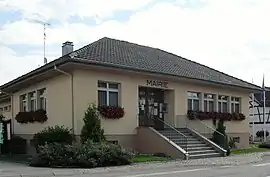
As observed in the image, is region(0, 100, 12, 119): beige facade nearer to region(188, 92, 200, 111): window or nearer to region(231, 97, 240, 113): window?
region(188, 92, 200, 111): window

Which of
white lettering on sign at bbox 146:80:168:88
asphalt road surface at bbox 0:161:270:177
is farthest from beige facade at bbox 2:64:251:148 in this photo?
asphalt road surface at bbox 0:161:270:177

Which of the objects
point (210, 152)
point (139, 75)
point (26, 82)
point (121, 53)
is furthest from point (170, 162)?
point (26, 82)

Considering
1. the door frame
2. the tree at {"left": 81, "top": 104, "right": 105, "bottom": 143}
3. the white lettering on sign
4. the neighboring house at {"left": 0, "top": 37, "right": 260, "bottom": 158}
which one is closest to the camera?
the tree at {"left": 81, "top": 104, "right": 105, "bottom": 143}

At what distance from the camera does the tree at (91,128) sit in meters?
20.9

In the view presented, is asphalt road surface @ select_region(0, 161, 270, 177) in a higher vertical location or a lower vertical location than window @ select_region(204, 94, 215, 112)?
lower

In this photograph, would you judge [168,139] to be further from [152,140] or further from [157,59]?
[157,59]

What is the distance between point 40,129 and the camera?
83.9ft

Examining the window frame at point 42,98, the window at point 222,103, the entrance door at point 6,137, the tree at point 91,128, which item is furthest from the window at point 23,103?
the window at point 222,103

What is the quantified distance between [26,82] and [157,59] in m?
8.73

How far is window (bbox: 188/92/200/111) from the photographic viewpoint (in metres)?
28.3

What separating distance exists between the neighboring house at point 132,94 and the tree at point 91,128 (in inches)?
46.4

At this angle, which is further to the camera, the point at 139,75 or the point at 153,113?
the point at 153,113

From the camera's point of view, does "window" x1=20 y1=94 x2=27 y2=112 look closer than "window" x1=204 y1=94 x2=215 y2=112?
Yes

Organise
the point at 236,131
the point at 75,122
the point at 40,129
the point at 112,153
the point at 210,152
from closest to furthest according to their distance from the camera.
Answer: the point at 112,153 < the point at 75,122 < the point at 210,152 < the point at 40,129 < the point at 236,131
